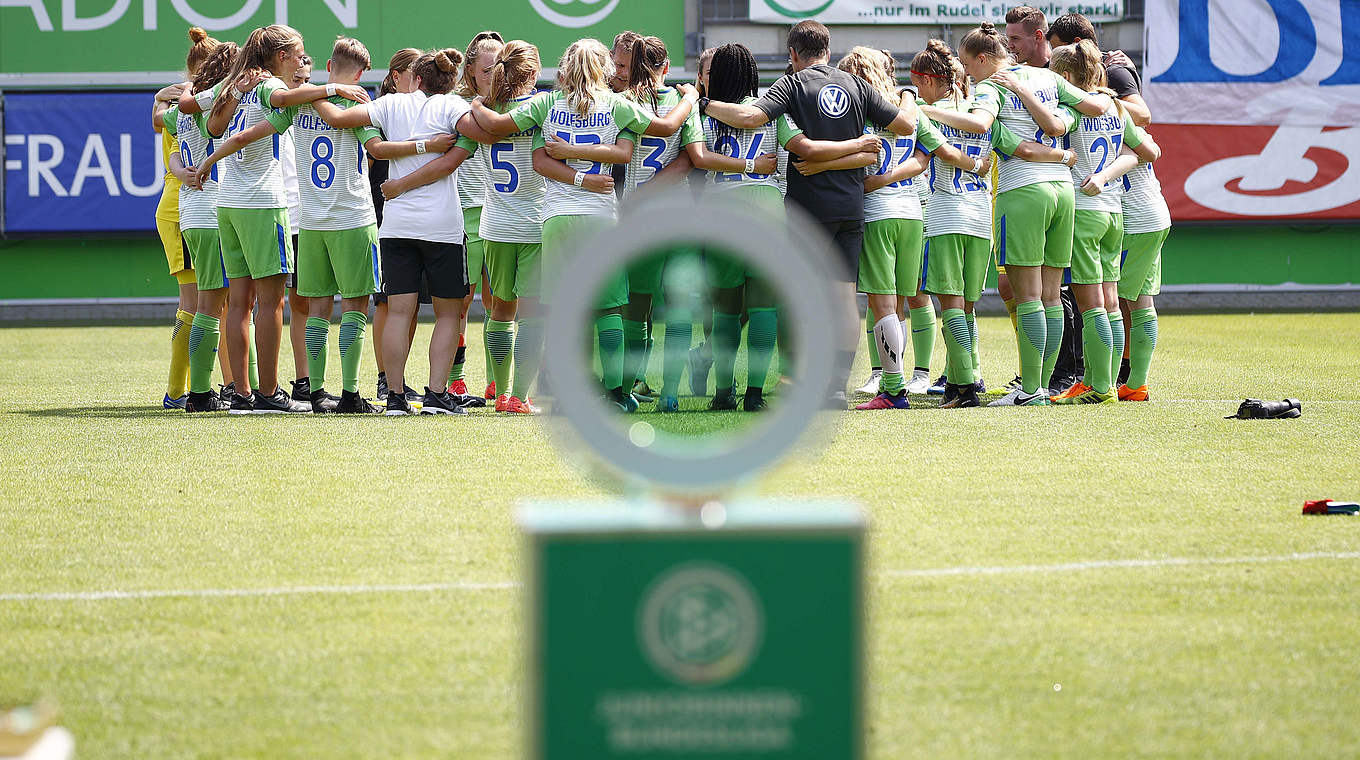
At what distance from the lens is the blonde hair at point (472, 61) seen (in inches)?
316

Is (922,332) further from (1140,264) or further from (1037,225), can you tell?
(1140,264)

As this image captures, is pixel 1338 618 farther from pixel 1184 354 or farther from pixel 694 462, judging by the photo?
pixel 1184 354

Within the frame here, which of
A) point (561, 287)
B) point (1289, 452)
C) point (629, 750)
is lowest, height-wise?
point (1289, 452)

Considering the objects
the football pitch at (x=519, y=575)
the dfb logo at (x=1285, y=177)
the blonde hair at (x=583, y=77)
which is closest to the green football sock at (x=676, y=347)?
the football pitch at (x=519, y=575)

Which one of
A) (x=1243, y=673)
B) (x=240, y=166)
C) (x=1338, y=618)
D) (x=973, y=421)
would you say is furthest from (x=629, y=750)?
(x=240, y=166)

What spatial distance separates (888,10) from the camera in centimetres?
1666

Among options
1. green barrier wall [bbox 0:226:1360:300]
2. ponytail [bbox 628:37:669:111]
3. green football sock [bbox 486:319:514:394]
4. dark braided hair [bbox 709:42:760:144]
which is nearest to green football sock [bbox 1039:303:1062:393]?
dark braided hair [bbox 709:42:760:144]

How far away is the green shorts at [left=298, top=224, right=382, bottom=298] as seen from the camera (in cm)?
750

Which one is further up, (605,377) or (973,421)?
(605,377)

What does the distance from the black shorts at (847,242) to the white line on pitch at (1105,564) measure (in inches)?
140

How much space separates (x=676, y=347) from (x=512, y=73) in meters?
4.97

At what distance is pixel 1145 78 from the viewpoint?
16.8 metres

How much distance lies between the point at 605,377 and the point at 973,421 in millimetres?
4662

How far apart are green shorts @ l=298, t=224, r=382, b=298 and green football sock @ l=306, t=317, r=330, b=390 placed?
140 mm
